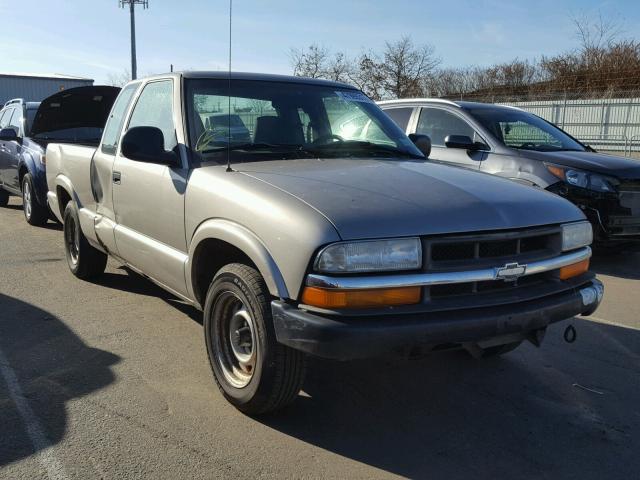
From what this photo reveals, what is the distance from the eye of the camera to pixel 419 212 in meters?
2.87

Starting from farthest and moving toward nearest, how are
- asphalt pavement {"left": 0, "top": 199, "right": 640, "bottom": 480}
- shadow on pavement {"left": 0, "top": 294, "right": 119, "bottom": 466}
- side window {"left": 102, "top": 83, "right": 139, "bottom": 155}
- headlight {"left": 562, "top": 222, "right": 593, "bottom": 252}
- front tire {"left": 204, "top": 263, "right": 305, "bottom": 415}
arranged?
side window {"left": 102, "top": 83, "right": 139, "bottom": 155}
headlight {"left": 562, "top": 222, "right": 593, "bottom": 252}
shadow on pavement {"left": 0, "top": 294, "right": 119, "bottom": 466}
front tire {"left": 204, "top": 263, "right": 305, "bottom": 415}
asphalt pavement {"left": 0, "top": 199, "right": 640, "bottom": 480}

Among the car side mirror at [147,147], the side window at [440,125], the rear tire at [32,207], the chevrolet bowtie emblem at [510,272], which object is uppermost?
the side window at [440,125]

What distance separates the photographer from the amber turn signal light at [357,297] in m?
2.71

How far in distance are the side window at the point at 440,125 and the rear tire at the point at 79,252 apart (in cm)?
433

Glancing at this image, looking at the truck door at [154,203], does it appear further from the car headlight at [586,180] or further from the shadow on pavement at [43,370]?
the car headlight at [586,180]

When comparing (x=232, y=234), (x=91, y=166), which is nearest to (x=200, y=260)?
(x=232, y=234)

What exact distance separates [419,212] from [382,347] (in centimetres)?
66

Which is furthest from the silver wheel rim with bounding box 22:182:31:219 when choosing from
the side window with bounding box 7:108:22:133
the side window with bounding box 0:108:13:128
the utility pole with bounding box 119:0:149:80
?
the utility pole with bounding box 119:0:149:80

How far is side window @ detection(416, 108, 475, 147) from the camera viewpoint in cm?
767

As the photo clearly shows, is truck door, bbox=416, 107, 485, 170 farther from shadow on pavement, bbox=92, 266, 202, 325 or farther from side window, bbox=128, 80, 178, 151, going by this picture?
side window, bbox=128, 80, 178, 151

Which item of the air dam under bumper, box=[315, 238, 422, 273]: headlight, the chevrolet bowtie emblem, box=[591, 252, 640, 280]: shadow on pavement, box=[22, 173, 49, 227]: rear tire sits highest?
box=[315, 238, 422, 273]: headlight

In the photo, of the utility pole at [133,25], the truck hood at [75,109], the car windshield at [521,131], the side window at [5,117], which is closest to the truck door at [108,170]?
the truck hood at [75,109]

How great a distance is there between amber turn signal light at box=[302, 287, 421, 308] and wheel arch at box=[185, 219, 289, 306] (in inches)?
6.2

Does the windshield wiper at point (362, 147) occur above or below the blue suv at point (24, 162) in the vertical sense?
above
